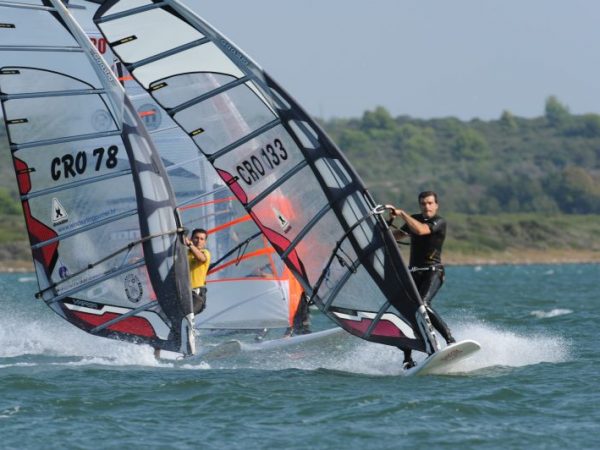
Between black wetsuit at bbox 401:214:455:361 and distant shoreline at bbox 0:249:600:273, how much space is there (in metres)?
56.7

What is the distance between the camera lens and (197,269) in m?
12.1

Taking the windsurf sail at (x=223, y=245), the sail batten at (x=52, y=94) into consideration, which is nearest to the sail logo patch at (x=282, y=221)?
the sail batten at (x=52, y=94)

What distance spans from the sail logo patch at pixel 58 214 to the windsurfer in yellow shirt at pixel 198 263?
1.24 meters

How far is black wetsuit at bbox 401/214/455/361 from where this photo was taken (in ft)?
33.6

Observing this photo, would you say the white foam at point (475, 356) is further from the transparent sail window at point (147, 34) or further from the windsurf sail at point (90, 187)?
the transparent sail window at point (147, 34)

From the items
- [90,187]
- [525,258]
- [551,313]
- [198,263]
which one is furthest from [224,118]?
[525,258]

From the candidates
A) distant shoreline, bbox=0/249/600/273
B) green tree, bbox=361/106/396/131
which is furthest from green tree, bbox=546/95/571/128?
distant shoreline, bbox=0/249/600/273

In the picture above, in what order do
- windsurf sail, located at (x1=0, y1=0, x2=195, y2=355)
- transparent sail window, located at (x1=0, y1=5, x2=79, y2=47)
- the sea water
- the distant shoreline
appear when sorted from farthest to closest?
1. the distant shoreline
2. windsurf sail, located at (x1=0, y1=0, x2=195, y2=355)
3. transparent sail window, located at (x1=0, y1=5, x2=79, y2=47)
4. the sea water

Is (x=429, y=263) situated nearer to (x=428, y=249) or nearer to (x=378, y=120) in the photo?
(x=428, y=249)

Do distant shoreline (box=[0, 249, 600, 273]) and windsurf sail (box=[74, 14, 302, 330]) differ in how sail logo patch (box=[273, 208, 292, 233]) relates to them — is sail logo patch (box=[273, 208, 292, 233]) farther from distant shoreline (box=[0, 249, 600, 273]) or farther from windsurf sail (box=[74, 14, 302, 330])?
distant shoreline (box=[0, 249, 600, 273])

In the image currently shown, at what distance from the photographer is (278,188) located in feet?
36.5

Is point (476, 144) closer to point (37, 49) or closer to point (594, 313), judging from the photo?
point (594, 313)

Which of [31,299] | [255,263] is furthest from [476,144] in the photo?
[255,263]

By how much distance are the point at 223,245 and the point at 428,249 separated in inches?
175
